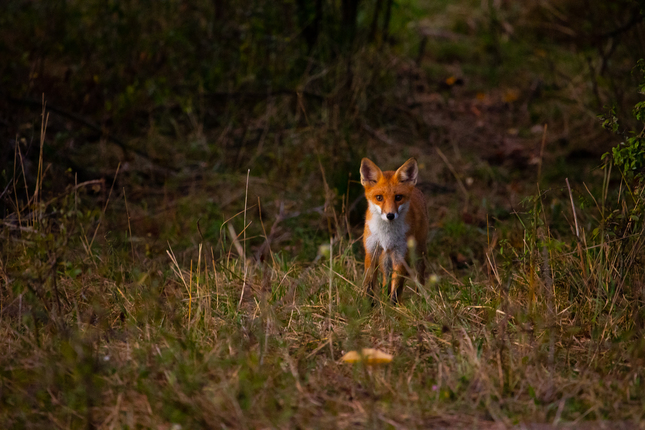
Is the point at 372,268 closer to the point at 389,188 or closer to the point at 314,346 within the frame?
the point at 389,188

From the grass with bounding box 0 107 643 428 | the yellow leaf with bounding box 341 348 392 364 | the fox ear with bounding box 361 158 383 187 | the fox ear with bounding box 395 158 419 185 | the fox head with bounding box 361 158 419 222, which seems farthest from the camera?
the fox ear with bounding box 361 158 383 187

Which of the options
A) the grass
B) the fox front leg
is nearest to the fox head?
the fox front leg

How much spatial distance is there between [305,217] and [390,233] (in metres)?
1.86

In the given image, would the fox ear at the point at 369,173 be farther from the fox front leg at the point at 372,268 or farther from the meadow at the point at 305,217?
the fox front leg at the point at 372,268

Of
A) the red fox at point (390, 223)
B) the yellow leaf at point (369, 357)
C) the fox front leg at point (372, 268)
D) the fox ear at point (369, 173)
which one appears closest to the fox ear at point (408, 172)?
the red fox at point (390, 223)

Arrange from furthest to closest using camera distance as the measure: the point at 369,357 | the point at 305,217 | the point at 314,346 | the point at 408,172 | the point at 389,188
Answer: the point at 305,217 < the point at 408,172 < the point at 389,188 < the point at 314,346 < the point at 369,357

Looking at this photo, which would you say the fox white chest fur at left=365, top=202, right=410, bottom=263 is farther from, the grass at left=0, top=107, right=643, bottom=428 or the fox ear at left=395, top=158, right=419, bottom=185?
the grass at left=0, top=107, right=643, bottom=428

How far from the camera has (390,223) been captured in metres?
4.45

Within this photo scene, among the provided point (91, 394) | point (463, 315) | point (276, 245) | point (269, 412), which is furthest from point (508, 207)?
point (91, 394)

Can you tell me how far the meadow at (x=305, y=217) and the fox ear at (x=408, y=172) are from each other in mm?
606

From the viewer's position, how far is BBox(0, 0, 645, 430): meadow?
2828 mm

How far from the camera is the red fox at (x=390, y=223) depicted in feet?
14.4

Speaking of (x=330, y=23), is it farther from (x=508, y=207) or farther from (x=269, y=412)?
(x=269, y=412)

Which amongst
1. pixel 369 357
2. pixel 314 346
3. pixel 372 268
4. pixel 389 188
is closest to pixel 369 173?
pixel 389 188
